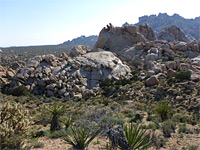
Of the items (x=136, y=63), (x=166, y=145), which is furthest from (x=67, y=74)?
(x=166, y=145)

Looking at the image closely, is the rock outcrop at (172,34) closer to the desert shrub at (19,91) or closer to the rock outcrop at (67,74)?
the rock outcrop at (67,74)

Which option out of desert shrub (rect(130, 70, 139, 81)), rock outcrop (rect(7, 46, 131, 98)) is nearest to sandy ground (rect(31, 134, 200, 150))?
rock outcrop (rect(7, 46, 131, 98))

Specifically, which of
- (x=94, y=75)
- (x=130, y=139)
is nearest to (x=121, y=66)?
(x=94, y=75)

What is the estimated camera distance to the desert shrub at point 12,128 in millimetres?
5645

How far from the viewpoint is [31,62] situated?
2503 cm

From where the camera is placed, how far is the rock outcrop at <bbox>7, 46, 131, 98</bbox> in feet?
72.3

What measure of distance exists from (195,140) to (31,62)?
2258cm

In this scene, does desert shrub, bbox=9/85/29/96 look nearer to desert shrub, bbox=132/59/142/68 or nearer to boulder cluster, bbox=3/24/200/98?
boulder cluster, bbox=3/24/200/98

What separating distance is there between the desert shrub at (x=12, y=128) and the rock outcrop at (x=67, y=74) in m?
13.9

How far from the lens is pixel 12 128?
245 inches

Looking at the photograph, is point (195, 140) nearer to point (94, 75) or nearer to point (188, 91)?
point (188, 91)

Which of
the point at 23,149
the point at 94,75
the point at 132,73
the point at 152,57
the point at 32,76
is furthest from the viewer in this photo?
the point at 152,57

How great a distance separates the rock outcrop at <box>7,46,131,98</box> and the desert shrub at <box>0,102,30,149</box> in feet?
45.5

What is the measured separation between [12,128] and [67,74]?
18.0 m
